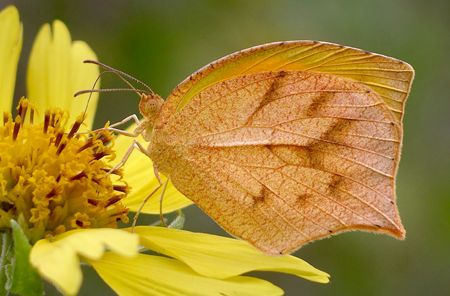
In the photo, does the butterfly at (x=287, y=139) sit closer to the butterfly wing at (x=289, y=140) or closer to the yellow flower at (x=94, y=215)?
the butterfly wing at (x=289, y=140)

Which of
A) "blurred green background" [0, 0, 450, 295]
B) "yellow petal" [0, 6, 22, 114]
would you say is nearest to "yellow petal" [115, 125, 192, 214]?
"yellow petal" [0, 6, 22, 114]

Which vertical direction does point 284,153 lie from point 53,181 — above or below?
above

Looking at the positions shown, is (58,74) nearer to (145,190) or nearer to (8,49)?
(8,49)

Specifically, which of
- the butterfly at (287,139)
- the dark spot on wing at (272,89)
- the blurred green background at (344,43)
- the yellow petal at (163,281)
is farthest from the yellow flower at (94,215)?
the blurred green background at (344,43)

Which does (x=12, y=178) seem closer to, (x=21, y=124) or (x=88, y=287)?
(x=21, y=124)

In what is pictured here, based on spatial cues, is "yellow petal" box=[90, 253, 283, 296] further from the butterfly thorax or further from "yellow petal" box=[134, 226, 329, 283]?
the butterfly thorax

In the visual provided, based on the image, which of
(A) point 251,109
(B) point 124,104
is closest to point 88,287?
(B) point 124,104

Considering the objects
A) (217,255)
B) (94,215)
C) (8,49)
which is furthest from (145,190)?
(8,49)
